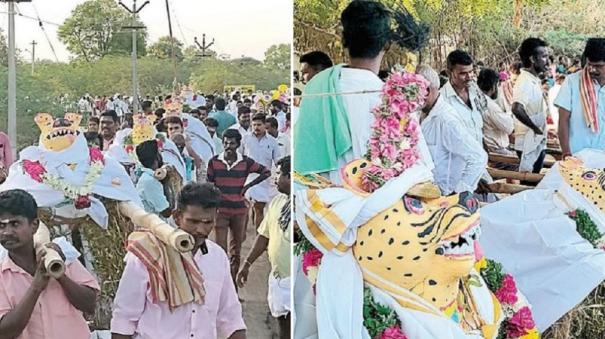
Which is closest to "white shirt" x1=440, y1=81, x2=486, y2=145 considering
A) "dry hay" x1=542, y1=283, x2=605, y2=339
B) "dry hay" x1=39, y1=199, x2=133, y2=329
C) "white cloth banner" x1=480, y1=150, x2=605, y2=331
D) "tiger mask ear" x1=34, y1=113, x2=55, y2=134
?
"white cloth banner" x1=480, y1=150, x2=605, y2=331

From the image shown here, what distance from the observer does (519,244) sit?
11.8 ft

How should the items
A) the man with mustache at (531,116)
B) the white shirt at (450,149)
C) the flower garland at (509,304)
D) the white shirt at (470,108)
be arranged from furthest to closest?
1. the man with mustache at (531,116)
2. the white shirt at (470,108)
3. the white shirt at (450,149)
4. the flower garland at (509,304)

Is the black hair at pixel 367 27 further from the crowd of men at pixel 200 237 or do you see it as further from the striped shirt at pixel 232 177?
the striped shirt at pixel 232 177

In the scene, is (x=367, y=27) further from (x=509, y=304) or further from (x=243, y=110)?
(x=509, y=304)

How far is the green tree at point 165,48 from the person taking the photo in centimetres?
Answer: 279

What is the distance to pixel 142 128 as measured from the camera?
2830 millimetres

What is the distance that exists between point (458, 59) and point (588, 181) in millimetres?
654

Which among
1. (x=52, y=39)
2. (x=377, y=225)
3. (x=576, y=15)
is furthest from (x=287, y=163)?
(x=576, y=15)

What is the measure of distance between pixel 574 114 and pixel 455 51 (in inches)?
22.1

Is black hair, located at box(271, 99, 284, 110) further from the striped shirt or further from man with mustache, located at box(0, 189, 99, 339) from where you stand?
man with mustache, located at box(0, 189, 99, 339)

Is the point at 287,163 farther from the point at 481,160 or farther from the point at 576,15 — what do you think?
the point at 576,15

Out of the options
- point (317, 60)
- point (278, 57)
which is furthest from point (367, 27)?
point (278, 57)

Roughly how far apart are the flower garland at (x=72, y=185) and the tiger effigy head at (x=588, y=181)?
1656 millimetres

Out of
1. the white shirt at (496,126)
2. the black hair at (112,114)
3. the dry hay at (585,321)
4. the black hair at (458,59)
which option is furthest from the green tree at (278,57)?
the dry hay at (585,321)
